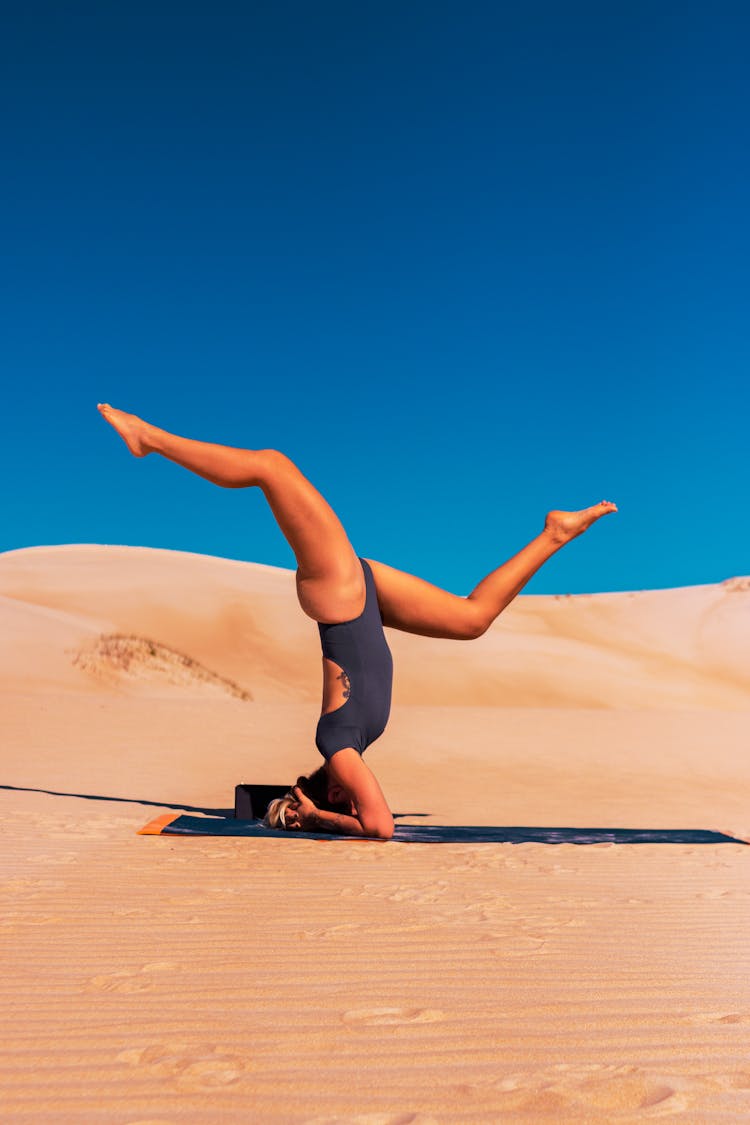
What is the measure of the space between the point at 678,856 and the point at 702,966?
9.07ft

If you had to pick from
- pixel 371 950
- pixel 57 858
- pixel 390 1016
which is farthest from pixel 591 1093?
pixel 57 858

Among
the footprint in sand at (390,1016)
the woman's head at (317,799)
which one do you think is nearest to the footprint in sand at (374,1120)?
the footprint in sand at (390,1016)

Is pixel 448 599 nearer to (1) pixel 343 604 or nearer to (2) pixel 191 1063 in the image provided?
(1) pixel 343 604

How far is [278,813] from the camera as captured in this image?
22.8 ft

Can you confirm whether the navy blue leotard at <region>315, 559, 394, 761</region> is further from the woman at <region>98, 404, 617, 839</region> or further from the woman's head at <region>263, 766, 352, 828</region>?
the woman's head at <region>263, 766, 352, 828</region>

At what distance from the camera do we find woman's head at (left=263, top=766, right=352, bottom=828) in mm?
6906

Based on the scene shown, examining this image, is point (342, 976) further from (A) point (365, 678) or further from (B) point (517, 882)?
(A) point (365, 678)

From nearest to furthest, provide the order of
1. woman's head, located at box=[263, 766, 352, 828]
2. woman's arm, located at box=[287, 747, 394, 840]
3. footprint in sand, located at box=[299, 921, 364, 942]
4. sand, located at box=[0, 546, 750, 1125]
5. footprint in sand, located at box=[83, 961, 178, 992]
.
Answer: sand, located at box=[0, 546, 750, 1125], footprint in sand, located at box=[83, 961, 178, 992], footprint in sand, located at box=[299, 921, 364, 942], woman's arm, located at box=[287, 747, 394, 840], woman's head, located at box=[263, 766, 352, 828]

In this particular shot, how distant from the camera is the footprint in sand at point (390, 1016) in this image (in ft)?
9.73

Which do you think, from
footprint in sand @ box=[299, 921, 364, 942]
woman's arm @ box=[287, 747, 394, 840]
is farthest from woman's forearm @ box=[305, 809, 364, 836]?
footprint in sand @ box=[299, 921, 364, 942]

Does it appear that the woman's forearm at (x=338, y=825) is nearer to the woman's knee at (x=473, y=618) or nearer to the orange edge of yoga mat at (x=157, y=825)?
the orange edge of yoga mat at (x=157, y=825)

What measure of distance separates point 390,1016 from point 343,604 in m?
3.86

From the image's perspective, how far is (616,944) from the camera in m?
3.94

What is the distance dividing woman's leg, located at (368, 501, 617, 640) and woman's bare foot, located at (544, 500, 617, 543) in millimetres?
172
